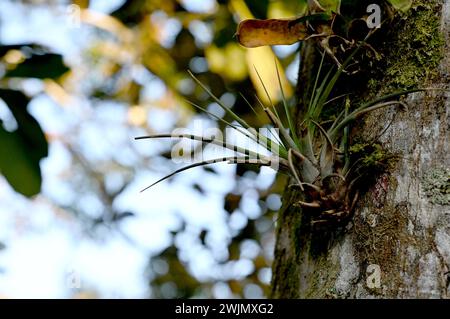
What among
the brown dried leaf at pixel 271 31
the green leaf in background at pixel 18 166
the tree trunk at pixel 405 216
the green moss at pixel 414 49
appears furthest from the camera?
the green leaf in background at pixel 18 166

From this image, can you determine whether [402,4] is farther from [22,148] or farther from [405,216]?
[22,148]

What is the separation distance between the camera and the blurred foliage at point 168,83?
4.33 ft

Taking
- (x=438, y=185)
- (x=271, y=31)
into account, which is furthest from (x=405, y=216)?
(x=271, y=31)

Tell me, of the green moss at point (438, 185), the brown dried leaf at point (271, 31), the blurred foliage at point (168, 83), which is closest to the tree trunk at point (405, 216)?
the green moss at point (438, 185)

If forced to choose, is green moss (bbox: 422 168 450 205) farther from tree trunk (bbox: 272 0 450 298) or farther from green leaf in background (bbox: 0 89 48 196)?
green leaf in background (bbox: 0 89 48 196)

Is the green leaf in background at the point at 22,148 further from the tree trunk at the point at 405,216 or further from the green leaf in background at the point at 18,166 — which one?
the tree trunk at the point at 405,216

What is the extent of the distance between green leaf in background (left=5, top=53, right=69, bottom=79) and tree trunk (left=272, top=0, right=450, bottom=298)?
2.56ft

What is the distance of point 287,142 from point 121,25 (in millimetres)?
1640

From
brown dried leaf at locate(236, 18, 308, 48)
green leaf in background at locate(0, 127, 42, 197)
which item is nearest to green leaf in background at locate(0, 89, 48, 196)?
green leaf in background at locate(0, 127, 42, 197)

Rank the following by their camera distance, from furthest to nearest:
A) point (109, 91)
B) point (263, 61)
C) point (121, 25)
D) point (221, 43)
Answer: point (109, 91), point (121, 25), point (221, 43), point (263, 61)

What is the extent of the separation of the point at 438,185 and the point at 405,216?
6cm
